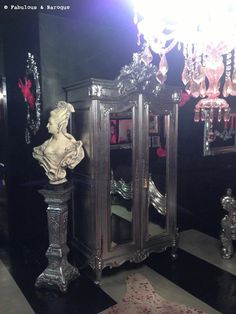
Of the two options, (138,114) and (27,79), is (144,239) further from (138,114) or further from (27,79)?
(27,79)

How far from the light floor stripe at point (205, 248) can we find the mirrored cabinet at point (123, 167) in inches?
19.6

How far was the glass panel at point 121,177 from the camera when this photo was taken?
9.95ft

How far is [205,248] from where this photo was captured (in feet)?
12.6

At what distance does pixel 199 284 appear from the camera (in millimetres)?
3014

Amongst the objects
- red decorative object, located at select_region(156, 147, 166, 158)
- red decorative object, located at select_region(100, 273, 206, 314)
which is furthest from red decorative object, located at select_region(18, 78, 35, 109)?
red decorative object, located at select_region(100, 273, 206, 314)

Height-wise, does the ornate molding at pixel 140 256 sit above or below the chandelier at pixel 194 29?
below

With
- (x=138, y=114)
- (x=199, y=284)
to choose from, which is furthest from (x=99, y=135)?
(x=199, y=284)

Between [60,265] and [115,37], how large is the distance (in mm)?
2546

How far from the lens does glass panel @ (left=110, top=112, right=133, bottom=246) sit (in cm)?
303

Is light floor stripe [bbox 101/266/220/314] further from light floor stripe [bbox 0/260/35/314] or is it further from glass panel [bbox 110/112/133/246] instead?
light floor stripe [bbox 0/260/35/314]

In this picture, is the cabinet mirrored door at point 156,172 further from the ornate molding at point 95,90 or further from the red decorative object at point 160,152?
the ornate molding at point 95,90

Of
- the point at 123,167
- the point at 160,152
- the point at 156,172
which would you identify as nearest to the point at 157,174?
the point at 156,172

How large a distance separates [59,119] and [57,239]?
1.12 metres

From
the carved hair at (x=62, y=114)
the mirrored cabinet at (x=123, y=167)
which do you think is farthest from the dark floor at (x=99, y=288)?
the carved hair at (x=62, y=114)
